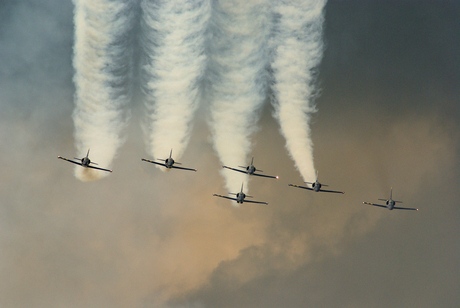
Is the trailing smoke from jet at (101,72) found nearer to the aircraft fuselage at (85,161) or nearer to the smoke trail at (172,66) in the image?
the aircraft fuselage at (85,161)

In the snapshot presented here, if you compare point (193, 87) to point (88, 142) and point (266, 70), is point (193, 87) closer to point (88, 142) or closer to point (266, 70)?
point (266, 70)

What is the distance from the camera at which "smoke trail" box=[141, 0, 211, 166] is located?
61188 mm

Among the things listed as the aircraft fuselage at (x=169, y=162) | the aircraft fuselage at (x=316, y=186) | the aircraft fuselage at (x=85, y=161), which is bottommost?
the aircraft fuselage at (x=85, y=161)

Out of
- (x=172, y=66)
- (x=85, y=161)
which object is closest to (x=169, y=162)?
(x=85, y=161)

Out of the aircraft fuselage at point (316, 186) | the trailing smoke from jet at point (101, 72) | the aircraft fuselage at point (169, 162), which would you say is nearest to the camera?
the trailing smoke from jet at point (101, 72)

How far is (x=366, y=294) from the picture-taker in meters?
94.9

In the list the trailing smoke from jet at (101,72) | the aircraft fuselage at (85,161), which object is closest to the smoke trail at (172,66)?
the trailing smoke from jet at (101,72)

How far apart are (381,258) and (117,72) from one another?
64100 mm

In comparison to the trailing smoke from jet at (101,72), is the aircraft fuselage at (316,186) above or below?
below

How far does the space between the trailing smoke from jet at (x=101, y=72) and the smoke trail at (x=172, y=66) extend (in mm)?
3059

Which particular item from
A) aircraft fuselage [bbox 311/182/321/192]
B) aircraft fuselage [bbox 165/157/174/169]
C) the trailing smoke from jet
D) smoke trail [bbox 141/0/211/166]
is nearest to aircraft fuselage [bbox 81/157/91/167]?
the trailing smoke from jet

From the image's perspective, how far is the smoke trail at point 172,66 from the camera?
61.2 m

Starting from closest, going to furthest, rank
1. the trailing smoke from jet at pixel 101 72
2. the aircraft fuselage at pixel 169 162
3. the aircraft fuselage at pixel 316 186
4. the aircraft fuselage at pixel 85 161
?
the trailing smoke from jet at pixel 101 72 < the aircraft fuselage at pixel 85 161 < the aircraft fuselage at pixel 169 162 < the aircraft fuselage at pixel 316 186

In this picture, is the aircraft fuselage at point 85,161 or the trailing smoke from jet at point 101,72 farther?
the aircraft fuselage at point 85,161
